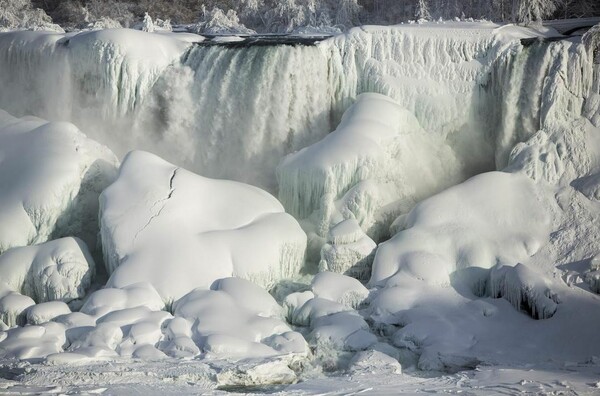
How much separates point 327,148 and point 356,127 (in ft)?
1.37

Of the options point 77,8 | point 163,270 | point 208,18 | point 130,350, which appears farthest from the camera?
point 77,8

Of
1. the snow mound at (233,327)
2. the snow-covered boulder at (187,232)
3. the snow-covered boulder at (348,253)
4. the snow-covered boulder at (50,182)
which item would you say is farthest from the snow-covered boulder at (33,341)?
the snow-covered boulder at (348,253)

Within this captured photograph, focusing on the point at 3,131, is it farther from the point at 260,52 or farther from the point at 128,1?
the point at 128,1

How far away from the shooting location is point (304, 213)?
33.6ft

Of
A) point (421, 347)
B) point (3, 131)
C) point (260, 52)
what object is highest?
point (260, 52)

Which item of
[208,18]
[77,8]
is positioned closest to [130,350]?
[208,18]

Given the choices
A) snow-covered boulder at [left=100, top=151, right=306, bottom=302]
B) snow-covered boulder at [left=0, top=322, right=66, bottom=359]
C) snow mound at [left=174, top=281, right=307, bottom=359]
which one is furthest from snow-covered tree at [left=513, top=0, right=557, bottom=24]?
snow-covered boulder at [left=0, top=322, right=66, bottom=359]

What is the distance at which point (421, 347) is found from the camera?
8.23 metres

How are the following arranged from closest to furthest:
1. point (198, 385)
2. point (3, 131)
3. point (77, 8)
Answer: point (198, 385) < point (3, 131) < point (77, 8)

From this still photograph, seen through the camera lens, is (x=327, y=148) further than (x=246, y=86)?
No

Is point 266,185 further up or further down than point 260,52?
further down

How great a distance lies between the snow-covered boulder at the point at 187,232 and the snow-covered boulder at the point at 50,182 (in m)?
0.53

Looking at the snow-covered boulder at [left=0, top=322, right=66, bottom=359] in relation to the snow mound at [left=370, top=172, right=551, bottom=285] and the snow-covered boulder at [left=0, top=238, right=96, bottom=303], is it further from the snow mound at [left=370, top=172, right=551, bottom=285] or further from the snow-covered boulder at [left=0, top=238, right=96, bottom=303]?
the snow mound at [left=370, top=172, right=551, bottom=285]

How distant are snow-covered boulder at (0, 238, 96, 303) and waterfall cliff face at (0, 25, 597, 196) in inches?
96.9
